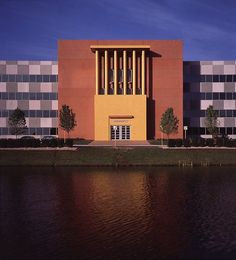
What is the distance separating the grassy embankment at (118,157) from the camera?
4550 cm

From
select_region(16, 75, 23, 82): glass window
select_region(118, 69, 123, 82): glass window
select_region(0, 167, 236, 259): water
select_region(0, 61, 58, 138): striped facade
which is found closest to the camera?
select_region(0, 167, 236, 259): water

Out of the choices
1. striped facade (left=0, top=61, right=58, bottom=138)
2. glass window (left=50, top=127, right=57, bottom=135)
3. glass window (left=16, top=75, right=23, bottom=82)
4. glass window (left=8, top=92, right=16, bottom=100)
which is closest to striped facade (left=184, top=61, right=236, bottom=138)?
glass window (left=50, top=127, right=57, bottom=135)

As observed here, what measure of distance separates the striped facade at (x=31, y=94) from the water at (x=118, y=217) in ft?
146

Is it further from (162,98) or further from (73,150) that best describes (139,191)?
(162,98)

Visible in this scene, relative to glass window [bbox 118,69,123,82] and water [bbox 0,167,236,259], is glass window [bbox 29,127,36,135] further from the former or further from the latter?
water [bbox 0,167,236,259]

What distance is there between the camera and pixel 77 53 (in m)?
70.1

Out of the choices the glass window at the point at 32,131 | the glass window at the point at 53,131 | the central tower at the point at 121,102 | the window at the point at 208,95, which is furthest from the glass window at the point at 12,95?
the window at the point at 208,95

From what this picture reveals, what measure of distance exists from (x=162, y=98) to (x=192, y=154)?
79.4 feet

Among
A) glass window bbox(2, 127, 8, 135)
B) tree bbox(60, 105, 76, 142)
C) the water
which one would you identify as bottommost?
the water

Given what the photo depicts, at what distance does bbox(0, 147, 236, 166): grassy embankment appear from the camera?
149ft

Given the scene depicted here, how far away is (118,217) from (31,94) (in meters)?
63.1

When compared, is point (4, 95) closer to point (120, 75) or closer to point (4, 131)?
point (4, 131)

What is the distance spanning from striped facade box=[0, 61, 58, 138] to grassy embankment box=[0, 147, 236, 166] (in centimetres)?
3153

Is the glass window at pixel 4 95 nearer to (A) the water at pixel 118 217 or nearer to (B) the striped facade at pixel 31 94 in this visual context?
(B) the striped facade at pixel 31 94
